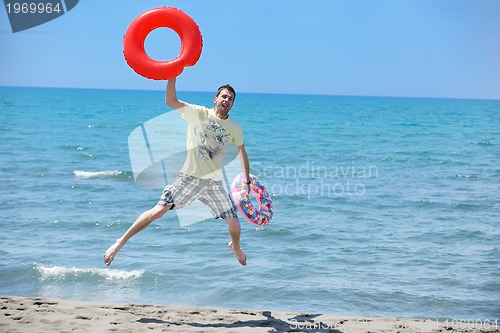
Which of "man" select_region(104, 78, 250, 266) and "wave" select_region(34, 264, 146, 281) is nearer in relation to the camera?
"man" select_region(104, 78, 250, 266)

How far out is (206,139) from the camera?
597cm

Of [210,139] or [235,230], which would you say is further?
[235,230]

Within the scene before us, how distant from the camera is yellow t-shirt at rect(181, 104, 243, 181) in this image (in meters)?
5.97

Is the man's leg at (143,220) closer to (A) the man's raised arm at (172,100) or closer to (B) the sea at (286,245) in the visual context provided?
(A) the man's raised arm at (172,100)

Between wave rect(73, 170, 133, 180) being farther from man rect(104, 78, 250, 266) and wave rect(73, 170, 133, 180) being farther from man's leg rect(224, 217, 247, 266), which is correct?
man rect(104, 78, 250, 266)

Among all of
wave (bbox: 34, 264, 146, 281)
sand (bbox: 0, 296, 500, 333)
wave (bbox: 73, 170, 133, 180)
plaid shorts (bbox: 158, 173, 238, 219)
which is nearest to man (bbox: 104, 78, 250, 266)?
plaid shorts (bbox: 158, 173, 238, 219)

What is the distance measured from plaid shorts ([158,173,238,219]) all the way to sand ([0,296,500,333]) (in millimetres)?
1145

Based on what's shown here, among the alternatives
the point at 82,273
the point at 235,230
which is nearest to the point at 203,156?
the point at 235,230

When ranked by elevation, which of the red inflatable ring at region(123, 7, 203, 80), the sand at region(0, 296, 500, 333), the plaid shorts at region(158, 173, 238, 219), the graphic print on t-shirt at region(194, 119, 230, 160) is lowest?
the sand at region(0, 296, 500, 333)

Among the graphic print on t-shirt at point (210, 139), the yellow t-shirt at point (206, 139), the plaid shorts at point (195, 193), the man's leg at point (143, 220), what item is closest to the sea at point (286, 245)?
the man's leg at point (143, 220)

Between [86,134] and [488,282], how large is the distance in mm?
28960

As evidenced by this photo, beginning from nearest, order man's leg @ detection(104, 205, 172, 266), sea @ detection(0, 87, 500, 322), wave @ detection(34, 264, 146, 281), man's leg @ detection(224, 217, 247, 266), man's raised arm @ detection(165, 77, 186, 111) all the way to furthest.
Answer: man's raised arm @ detection(165, 77, 186, 111) → man's leg @ detection(104, 205, 172, 266) → man's leg @ detection(224, 217, 247, 266) → sea @ detection(0, 87, 500, 322) → wave @ detection(34, 264, 146, 281)

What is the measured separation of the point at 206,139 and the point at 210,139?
36 mm

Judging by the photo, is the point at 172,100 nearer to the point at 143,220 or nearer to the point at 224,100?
the point at 224,100
